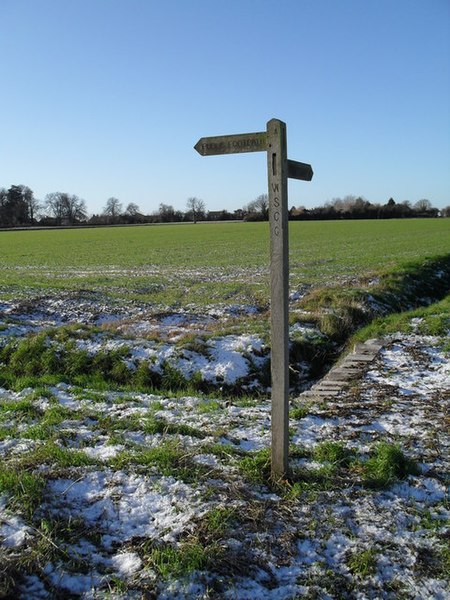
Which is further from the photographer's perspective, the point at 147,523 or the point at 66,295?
the point at 66,295

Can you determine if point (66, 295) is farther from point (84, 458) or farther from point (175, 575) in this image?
point (175, 575)

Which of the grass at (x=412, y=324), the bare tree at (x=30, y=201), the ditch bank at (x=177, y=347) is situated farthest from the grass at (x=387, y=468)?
the bare tree at (x=30, y=201)

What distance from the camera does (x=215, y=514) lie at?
420cm

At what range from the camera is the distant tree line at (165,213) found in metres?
105

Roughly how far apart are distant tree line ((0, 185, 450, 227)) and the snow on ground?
9205 centimetres

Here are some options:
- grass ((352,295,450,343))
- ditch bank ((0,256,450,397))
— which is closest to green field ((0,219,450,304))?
ditch bank ((0,256,450,397))

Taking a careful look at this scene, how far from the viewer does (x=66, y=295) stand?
57.0ft

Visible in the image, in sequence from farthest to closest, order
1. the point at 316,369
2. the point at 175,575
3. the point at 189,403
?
the point at 316,369 < the point at 189,403 < the point at 175,575

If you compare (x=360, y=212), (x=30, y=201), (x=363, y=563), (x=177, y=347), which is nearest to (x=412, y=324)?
(x=177, y=347)

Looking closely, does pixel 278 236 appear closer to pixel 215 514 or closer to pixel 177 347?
pixel 215 514

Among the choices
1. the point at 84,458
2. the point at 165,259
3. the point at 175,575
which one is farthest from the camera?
the point at 165,259

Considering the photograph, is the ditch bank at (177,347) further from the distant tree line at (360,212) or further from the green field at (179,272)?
the distant tree line at (360,212)

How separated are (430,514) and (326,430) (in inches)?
78.5

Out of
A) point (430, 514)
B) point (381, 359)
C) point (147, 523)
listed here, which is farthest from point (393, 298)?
point (147, 523)
